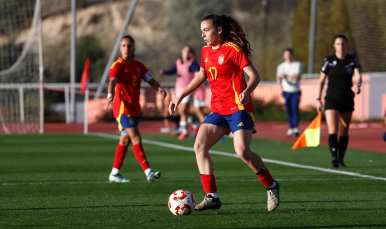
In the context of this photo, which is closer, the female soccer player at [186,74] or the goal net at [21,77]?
the female soccer player at [186,74]

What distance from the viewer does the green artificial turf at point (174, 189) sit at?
4.64 m

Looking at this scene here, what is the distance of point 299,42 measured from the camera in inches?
1700

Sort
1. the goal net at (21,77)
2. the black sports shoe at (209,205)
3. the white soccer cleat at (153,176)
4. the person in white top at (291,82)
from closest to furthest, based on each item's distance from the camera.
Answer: the black sports shoe at (209,205), the white soccer cleat at (153,176), the person in white top at (291,82), the goal net at (21,77)

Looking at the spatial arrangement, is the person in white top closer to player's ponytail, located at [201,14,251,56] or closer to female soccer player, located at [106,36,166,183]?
female soccer player, located at [106,36,166,183]

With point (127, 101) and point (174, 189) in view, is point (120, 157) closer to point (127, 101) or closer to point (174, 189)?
point (127, 101)

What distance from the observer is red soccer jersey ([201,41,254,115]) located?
516 cm

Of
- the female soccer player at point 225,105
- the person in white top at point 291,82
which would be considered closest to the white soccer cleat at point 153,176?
the female soccer player at point 225,105

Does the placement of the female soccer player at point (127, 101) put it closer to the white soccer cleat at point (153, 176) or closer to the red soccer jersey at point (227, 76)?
the white soccer cleat at point (153, 176)

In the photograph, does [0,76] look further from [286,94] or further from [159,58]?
[286,94]

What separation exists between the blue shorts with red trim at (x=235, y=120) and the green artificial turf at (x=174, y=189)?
31.9 inches

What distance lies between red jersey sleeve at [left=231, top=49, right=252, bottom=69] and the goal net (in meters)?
14.3

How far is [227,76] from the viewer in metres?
5.22

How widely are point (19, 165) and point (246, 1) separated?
23190 millimetres

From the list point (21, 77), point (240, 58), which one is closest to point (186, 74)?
point (240, 58)
